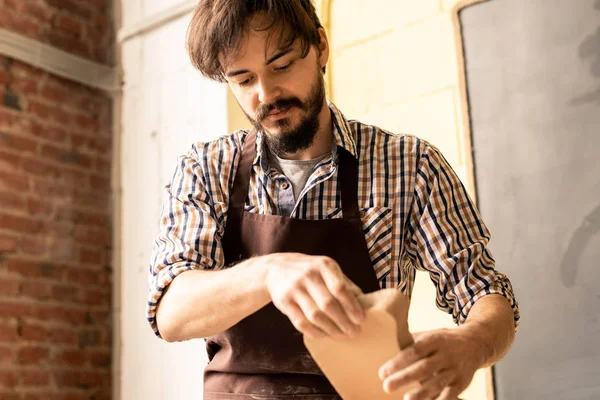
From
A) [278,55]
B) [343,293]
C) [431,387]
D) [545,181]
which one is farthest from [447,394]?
[545,181]

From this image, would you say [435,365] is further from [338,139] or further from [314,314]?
[338,139]

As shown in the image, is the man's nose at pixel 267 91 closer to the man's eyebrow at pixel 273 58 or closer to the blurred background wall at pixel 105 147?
the man's eyebrow at pixel 273 58

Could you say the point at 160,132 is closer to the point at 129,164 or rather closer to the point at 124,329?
the point at 129,164

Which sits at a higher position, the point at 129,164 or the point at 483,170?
the point at 129,164

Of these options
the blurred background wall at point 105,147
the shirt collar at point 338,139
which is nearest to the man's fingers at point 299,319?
the shirt collar at point 338,139

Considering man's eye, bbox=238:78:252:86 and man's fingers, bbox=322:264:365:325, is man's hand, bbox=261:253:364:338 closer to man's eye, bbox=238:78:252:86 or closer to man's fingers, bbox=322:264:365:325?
man's fingers, bbox=322:264:365:325

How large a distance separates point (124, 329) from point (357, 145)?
185 centimetres

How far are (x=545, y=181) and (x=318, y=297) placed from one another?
1.24 meters

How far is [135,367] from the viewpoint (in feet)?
10.1

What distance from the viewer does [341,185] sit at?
66.6 inches

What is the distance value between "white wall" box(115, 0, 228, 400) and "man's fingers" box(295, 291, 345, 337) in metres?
1.77

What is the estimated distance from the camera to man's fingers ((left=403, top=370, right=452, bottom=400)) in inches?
46.2

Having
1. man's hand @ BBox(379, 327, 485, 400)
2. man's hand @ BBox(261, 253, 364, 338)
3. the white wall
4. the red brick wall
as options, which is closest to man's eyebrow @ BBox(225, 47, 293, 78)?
man's hand @ BBox(261, 253, 364, 338)

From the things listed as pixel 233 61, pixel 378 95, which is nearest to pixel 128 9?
pixel 378 95
